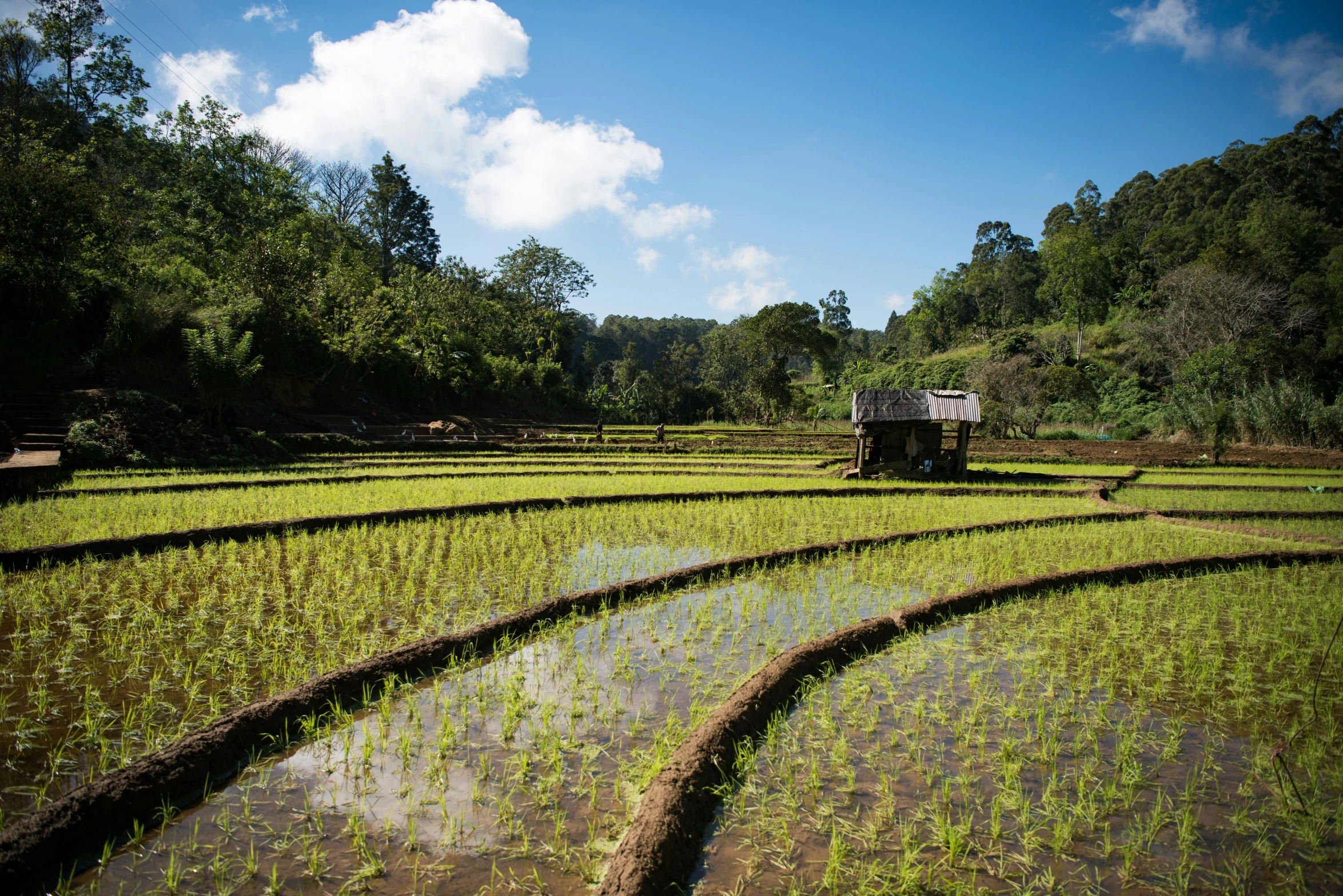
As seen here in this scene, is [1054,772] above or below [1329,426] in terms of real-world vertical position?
below

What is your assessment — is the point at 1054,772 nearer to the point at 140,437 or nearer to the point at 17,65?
the point at 140,437

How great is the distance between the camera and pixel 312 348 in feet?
77.6

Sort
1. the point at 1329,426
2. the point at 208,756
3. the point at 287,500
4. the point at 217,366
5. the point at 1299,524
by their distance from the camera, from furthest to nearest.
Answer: the point at 1329,426 < the point at 217,366 < the point at 1299,524 < the point at 287,500 < the point at 208,756

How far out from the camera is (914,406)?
1468 cm

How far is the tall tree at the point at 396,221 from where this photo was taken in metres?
44.2

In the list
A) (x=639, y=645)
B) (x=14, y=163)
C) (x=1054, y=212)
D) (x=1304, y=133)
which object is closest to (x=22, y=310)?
(x=14, y=163)

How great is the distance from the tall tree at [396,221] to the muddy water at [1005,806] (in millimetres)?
44331

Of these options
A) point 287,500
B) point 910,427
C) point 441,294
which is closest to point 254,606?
point 287,500

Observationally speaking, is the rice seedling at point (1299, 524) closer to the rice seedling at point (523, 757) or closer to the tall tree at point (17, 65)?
the rice seedling at point (523, 757)

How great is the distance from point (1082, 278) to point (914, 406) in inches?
1609

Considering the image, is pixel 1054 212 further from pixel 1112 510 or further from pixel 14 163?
pixel 14 163

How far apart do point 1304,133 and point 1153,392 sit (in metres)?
30.7

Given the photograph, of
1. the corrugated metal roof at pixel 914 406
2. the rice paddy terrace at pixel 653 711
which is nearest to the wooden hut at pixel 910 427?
the corrugated metal roof at pixel 914 406

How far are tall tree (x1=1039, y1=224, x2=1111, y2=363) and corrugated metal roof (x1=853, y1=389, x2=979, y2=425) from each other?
34.5 m
